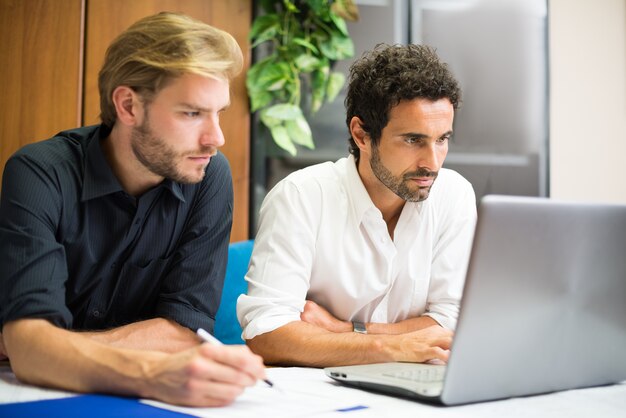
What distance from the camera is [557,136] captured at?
127 inches

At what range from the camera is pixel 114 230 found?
1446 mm

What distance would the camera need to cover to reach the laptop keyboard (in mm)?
1060

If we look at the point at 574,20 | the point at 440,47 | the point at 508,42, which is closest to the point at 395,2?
the point at 440,47

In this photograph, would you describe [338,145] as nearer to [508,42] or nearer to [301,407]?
[508,42]

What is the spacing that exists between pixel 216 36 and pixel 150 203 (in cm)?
36

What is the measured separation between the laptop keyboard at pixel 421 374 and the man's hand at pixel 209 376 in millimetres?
237

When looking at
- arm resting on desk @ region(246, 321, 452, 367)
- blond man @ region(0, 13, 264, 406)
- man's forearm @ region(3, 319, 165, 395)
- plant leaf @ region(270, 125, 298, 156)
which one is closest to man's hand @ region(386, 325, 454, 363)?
arm resting on desk @ region(246, 321, 452, 367)

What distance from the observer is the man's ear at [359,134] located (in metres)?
1.93

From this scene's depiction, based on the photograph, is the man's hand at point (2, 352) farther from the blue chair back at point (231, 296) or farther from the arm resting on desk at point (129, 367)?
the blue chair back at point (231, 296)

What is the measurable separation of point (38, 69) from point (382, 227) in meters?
1.58

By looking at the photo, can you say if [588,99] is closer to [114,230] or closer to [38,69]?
[38,69]

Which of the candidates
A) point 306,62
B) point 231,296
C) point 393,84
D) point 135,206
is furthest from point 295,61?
point 135,206

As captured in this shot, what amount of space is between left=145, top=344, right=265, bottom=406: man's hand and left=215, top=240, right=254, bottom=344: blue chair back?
104 centimetres

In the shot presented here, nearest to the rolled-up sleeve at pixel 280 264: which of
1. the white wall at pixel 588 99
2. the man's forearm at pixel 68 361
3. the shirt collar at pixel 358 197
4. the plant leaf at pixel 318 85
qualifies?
the shirt collar at pixel 358 197
